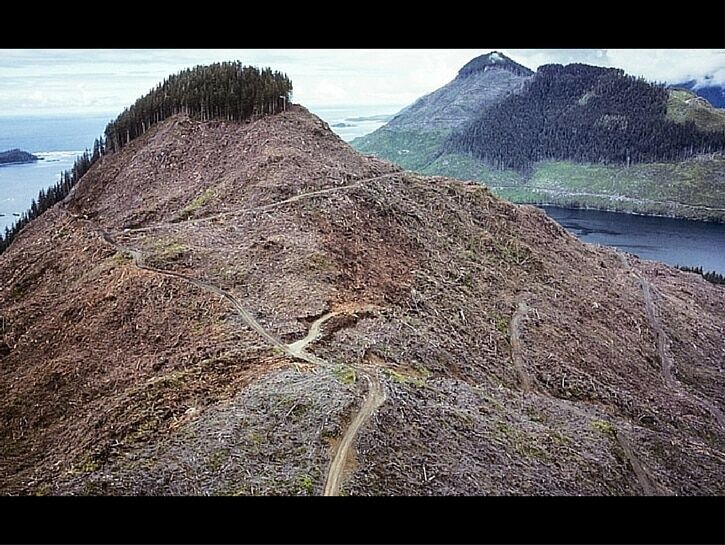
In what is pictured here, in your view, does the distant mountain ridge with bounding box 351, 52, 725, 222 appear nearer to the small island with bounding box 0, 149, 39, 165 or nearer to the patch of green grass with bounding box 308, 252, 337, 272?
the patch of green grass with bounding box 308, 252, 337, 272

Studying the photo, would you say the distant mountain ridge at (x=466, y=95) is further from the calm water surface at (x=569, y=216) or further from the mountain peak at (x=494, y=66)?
the calm water surface at (x=569, y=216)

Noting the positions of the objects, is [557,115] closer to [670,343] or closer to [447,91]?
[447,91]

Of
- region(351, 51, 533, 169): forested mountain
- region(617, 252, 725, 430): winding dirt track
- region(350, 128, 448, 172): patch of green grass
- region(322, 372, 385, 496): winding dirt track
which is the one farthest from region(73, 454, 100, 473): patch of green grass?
region(351, 51, 533, 169): forested mountain

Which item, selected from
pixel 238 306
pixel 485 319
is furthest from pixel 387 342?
pixel 485 319

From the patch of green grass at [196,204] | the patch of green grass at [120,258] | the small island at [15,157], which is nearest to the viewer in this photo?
the patch of green grass at [120,258]

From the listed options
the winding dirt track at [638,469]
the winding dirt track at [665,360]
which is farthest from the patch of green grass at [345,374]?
the winding dirt track at [665,360]
